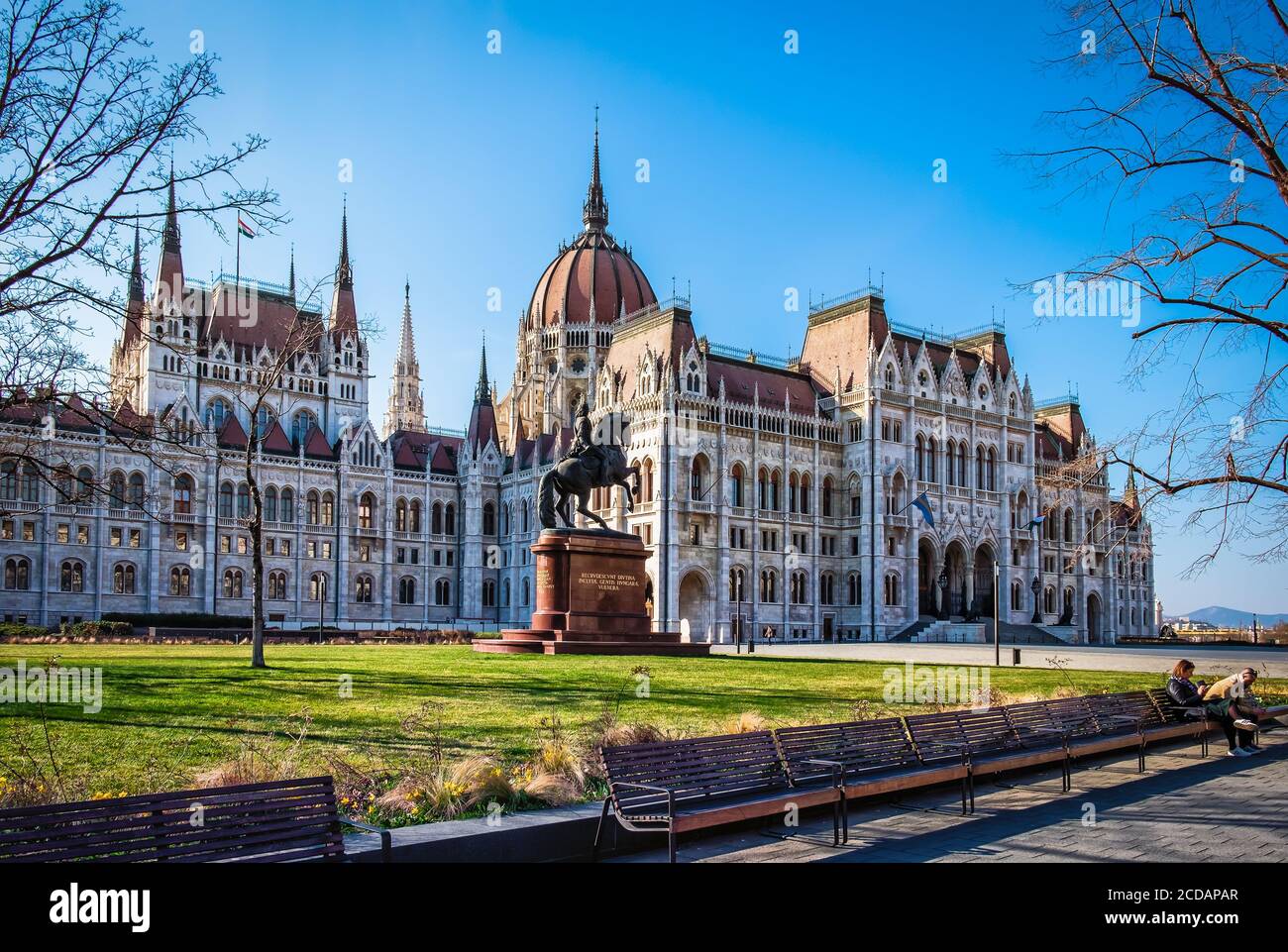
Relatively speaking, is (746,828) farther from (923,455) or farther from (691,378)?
(923,455)

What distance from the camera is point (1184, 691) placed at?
1706 cm

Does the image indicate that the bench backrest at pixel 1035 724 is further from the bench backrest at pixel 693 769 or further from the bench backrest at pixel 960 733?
the bench backrest at pixel 693 769

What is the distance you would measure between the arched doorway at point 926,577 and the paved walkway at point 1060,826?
63.3 metres

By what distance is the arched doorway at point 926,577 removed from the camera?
251 ft

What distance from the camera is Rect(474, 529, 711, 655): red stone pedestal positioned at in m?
→ 33.6

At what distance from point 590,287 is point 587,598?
62.8 meters

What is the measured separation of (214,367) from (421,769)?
74686mm

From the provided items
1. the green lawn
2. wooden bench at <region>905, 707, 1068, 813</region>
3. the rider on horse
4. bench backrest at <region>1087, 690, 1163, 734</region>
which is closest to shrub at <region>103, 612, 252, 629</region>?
the green lawn

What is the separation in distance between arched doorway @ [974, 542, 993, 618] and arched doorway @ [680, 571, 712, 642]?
23545mm

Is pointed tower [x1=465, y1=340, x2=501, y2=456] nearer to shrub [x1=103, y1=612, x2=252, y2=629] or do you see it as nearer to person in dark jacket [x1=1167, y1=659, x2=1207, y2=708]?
shrub [x1=103, y1=612, x2=252, y2=629]

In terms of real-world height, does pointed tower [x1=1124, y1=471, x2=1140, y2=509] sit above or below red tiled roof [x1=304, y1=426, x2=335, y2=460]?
below

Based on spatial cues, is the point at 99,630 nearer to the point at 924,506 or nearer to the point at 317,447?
the point at 317,447

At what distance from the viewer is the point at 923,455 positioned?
252 ft

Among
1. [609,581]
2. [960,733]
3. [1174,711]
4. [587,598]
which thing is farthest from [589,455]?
[960,733]
